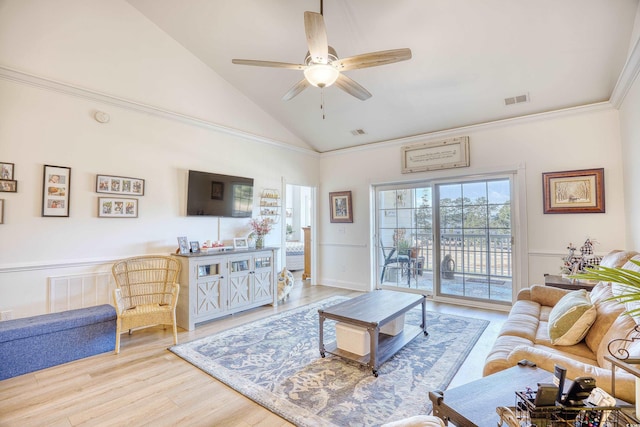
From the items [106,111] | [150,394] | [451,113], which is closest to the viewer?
[150,394]

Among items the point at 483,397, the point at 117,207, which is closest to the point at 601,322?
the point at 483,397

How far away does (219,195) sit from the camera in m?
4.69

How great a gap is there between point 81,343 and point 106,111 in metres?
2.60

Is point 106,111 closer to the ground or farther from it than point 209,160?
farther from it

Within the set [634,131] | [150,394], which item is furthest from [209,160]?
[634,131]

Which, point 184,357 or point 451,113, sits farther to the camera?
point 451,113

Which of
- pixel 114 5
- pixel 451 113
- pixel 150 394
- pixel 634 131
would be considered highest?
pixel 114 5

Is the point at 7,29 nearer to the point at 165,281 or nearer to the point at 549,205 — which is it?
the point at 165,281

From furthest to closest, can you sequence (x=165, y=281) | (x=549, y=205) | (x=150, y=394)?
(x=549, y=205), (x=165, y=281), (x=150, y=394)

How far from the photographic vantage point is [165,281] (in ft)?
12.8

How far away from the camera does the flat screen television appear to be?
4383 millimetres

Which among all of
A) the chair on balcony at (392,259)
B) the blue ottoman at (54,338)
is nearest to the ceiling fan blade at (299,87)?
the blue ottoman at (54,338)

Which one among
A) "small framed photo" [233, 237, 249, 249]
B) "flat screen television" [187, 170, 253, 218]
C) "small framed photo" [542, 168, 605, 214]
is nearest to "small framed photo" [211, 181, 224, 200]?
"flat screen television" [187, 170, 253, 218]

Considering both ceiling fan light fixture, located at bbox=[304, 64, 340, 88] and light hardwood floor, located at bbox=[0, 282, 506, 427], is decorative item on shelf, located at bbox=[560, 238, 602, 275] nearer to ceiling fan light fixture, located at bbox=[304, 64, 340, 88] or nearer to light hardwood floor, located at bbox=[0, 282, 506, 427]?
light hardwood floor, located at bbox=[0, 282, 506, 427]
